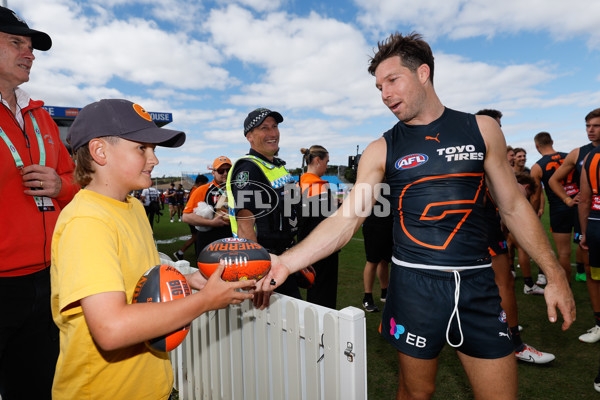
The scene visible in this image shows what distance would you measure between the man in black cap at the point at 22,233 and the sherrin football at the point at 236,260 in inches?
43.8

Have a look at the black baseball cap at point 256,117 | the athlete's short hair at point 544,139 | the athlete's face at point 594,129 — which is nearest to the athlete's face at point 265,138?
the black baseball cap at point 256,117

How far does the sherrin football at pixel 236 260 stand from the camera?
1.80 m

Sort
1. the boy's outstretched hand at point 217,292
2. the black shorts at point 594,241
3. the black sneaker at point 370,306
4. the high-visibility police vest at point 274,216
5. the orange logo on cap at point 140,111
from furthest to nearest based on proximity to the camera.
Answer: the black sneaker at point 370,306
the black shorts at point 594,241
the high-visibility police vest at point 274,216
the orange logo on cap at point 140,111
the boy's outstretched hand at point 217,292

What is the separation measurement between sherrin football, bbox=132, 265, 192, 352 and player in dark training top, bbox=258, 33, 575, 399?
63 centimetres

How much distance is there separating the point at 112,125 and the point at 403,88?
1.78 metres

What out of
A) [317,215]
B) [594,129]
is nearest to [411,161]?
[317,215]

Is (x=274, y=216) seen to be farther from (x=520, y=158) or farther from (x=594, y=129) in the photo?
(x=520, y=158)

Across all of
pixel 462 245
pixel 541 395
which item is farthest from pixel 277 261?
pixel 541 395

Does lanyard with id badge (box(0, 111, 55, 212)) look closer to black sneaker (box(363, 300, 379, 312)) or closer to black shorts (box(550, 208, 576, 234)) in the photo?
black sneaker (box(363, 300, 379, 312))

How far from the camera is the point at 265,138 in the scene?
3842 mm

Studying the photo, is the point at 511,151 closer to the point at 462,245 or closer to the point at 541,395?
the point at 541,395

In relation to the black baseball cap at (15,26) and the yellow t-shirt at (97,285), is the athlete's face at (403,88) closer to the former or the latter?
the yellow t-shirt at (97,285)

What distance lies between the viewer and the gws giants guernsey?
215cm

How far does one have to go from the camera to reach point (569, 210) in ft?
19.7
